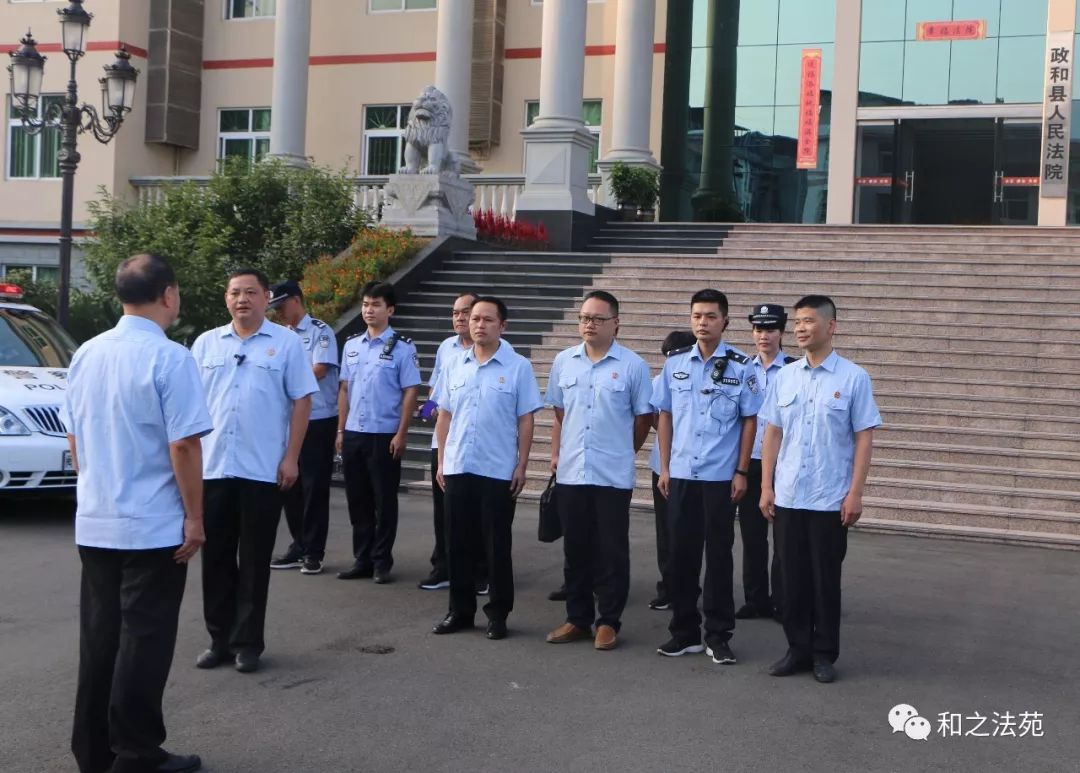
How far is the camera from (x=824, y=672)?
21.5ft

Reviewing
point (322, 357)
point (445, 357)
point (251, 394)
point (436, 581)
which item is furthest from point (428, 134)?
point (251, 394)

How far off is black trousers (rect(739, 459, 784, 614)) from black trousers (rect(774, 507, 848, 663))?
1.22 metres

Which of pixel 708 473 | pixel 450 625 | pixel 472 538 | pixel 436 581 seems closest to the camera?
pixel 708 473

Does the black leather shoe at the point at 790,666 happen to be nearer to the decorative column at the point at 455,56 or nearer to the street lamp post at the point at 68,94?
the street lamp post at the point at 68,94

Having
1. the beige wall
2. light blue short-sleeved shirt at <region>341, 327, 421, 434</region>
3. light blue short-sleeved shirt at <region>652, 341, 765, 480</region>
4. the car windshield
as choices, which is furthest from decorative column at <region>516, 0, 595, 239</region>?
light blue short-sleeved shirt at <region>652, 341, 765, 480</region>

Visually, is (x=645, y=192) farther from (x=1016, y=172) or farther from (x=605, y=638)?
(x=605, y=638)

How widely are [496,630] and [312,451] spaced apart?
2.55 metres

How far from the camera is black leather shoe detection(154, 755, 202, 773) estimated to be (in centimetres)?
494

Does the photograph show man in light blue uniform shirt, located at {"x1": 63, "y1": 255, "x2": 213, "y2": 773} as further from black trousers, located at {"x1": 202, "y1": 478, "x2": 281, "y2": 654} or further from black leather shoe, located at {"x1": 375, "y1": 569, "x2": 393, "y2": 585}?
black leather shoe, located at {"x1": 375, "y1": 569, "x2": 393, "y2": 585}

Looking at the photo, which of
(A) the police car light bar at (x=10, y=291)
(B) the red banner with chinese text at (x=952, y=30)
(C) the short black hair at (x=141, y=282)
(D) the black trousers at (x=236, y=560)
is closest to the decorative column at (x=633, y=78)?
(B) the red banner with chinese text at (x=952, y=30)

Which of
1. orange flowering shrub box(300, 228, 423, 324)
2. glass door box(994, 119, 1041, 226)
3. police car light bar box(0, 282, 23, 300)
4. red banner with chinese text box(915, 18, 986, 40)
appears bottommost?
police car light bar box(0, 282, 23, 300)

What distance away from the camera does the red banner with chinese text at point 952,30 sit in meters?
24.7

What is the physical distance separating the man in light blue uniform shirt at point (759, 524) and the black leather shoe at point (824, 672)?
A: 1.26 metres

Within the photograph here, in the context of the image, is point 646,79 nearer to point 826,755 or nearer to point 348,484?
point 348,484
